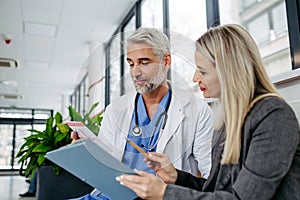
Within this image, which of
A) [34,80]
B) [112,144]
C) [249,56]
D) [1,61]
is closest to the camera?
[249,56]

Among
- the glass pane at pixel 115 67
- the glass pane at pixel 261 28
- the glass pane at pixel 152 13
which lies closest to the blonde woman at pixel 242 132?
the glass pane at pixel 115 67

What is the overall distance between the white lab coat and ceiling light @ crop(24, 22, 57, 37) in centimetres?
348

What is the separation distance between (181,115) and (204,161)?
190 mm

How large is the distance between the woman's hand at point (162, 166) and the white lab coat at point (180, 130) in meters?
0.04

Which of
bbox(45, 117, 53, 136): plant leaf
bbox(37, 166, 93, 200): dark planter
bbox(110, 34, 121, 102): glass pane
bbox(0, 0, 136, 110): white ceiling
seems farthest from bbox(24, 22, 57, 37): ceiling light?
bbox(110, 34, 121, 102): glass pane

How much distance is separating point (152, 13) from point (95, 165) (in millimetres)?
2730

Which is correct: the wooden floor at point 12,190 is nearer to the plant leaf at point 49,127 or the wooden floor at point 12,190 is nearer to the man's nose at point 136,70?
the plant leaf at point 49,127

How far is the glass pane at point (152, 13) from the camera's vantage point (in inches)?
119

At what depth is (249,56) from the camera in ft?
2.59

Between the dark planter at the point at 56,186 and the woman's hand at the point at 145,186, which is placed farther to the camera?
the dark planter at the point at 56,186

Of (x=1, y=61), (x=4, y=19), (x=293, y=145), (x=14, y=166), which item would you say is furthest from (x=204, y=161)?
(x=14, y=166)

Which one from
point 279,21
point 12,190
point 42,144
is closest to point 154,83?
point 279,21

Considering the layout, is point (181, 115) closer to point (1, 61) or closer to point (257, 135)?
point (257, 135)

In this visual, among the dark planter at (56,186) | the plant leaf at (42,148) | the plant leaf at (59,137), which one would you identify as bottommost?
the dark planter at (56,186)
